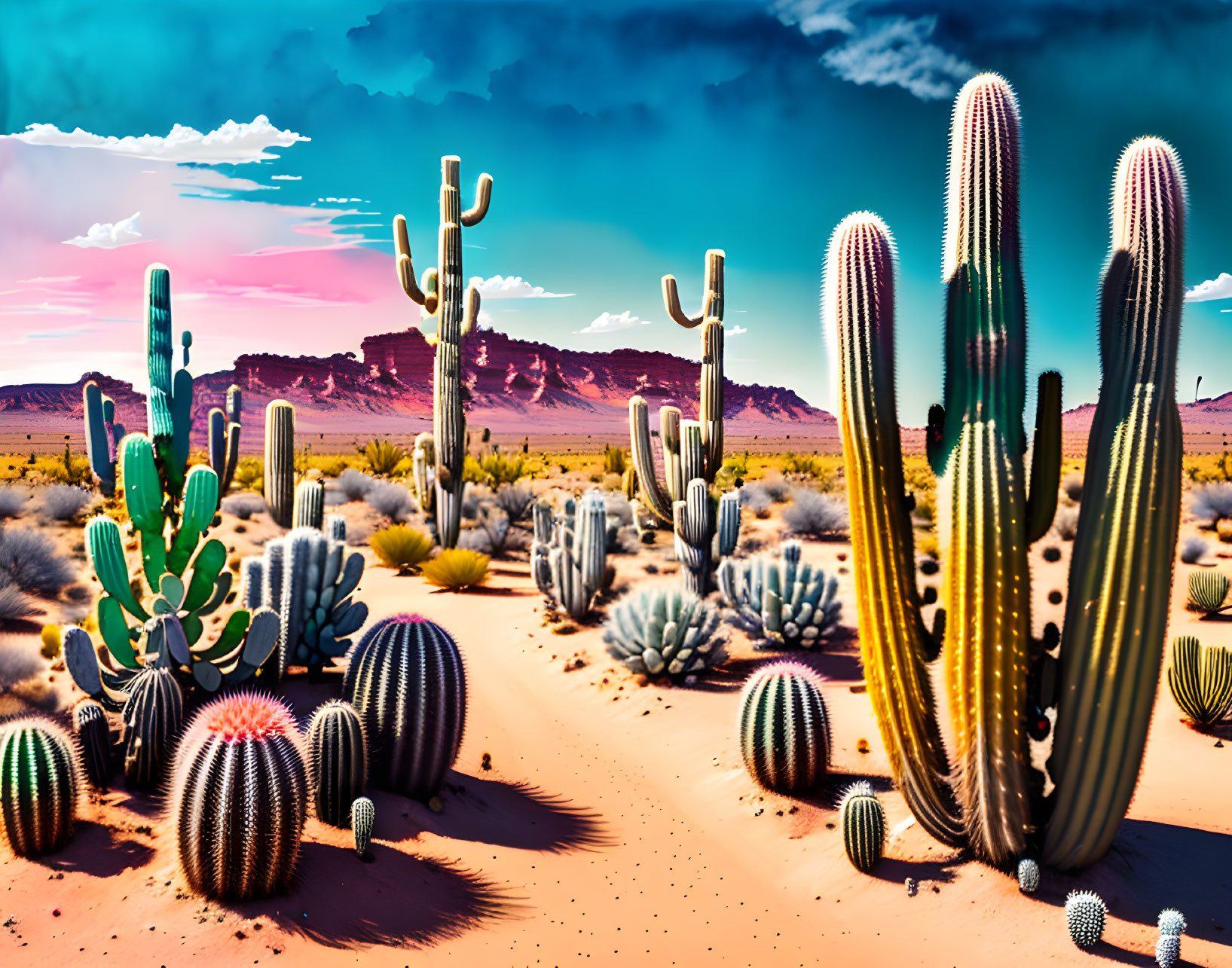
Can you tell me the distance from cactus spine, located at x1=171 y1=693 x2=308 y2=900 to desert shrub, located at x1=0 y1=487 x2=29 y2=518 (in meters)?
17.6

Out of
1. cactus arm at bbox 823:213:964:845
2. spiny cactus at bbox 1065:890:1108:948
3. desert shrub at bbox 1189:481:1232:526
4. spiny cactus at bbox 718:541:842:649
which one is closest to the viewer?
spiny cactus at bbox 1065:890:1108:948

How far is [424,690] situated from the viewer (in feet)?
19.6

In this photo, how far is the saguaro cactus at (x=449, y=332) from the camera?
18109 millimetres

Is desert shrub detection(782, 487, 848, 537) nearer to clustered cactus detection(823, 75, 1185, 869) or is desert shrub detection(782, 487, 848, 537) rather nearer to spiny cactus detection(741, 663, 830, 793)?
spiny cactus detection(741, 663, 830, 793)

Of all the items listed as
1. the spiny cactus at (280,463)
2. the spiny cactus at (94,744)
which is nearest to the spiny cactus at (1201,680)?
the spiny cactus at (94,744)

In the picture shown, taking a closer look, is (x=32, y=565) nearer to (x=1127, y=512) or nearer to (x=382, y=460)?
(x=1127, y=512)

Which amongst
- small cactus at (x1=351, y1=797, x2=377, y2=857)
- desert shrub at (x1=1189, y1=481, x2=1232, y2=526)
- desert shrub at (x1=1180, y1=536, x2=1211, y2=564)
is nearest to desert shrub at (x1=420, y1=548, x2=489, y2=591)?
small cactus at (x1=351, y1=797, x2=377, y2=857)

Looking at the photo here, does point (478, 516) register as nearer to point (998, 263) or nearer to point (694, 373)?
point (998, 263)

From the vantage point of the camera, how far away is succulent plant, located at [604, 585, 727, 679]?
31.3ft

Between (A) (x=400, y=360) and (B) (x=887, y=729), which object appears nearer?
(B) (x=887, y=729)

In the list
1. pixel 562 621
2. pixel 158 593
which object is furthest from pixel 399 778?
pixel 562 621

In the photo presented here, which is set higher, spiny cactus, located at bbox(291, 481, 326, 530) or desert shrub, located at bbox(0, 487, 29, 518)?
spiny cactus, located at bbox(291, 481, 326, 530)

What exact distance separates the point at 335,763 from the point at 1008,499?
13.9ft

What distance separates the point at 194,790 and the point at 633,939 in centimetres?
243
